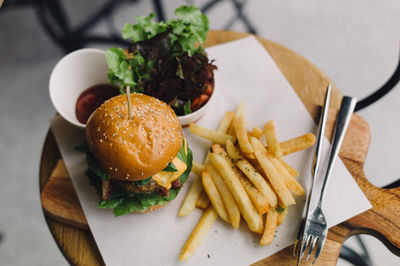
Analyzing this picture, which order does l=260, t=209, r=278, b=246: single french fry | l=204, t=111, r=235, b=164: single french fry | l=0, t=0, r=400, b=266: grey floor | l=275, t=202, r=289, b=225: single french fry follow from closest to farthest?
l=260, t=209, r=278, b=246: single french fry, l=275, t=202, r=289, b=225: single french fry, l=204, t=111, r=235, b=164: single french fry, l=0, t=0, r=400, b=266: grey floor

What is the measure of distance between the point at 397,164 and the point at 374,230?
5.53ft

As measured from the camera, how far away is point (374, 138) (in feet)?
11.5

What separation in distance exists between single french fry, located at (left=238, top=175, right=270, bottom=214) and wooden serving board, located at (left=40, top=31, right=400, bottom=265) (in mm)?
270

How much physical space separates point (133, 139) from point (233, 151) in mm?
608

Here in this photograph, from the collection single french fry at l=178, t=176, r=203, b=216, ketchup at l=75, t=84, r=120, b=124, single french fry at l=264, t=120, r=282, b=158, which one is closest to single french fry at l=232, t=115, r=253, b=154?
single french fry at l=264, t=120, r=282, b=158

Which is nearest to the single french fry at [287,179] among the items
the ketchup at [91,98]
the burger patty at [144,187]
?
the burger patty at [144,187]

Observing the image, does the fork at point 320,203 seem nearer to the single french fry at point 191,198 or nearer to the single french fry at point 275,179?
the single french fry at point 275,179

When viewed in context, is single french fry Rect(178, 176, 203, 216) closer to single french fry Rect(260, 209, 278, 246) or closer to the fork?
single french fry Rect(260, 209, 278, 246)

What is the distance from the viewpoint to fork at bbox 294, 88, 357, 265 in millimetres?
1818

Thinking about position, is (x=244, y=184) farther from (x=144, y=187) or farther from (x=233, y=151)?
(x=144, y=187)

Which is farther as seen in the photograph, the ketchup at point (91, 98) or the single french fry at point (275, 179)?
the ketchup at point (91, 98)

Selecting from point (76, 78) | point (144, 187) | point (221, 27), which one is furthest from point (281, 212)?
point (221, 27)

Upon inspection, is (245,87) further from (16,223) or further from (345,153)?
(16,223)

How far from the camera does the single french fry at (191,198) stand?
6.20 feet
